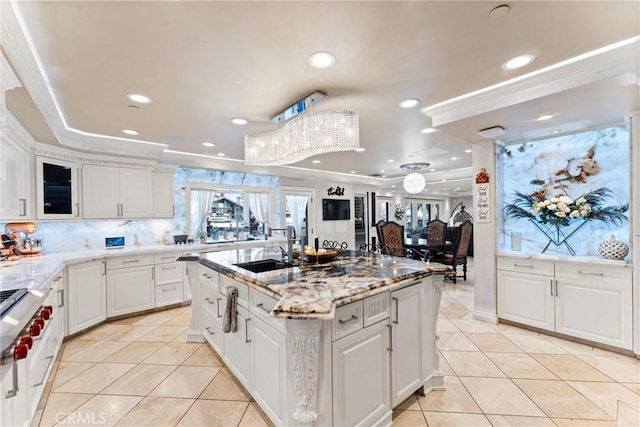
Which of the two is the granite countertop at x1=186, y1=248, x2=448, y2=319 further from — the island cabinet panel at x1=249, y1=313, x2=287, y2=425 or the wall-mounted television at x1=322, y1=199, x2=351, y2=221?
the wall-mounted television at x1=322, y1=199, x2=351, y2=221

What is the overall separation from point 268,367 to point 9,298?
1.59 m

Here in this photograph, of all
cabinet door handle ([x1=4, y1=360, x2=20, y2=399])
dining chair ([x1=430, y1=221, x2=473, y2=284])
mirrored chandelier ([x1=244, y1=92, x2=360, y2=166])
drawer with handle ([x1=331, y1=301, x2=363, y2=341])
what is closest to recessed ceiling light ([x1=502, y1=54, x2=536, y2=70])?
mirrored chandelier ([x1=244, y1=92, x2=360, y2=166])

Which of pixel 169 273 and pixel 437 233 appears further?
pixel 437 233

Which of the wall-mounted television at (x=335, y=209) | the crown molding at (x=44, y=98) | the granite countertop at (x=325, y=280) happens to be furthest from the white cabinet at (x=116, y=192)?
the wall-mounted television at (x=335, y=209)

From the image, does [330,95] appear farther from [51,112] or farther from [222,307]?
[51,112]

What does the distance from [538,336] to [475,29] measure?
318 cm

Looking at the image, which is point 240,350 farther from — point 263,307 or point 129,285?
point 129,285

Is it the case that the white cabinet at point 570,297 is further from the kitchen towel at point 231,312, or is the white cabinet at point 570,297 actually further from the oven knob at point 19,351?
the oven knob at point 19,351

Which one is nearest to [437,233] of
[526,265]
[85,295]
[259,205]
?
[526,265]

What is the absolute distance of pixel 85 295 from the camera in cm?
328

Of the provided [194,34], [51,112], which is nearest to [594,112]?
[194,34]

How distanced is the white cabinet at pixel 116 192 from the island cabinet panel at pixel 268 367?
323 centimetres

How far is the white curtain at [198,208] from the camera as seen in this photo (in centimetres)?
507

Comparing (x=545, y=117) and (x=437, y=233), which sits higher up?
(x=545, y=117)
